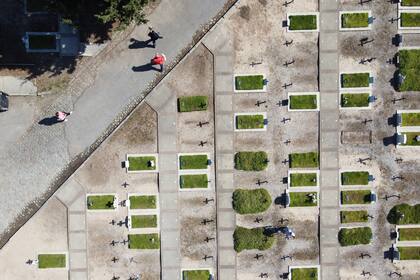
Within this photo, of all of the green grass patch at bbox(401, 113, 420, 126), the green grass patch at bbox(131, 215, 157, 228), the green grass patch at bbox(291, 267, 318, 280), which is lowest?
the green grass patch at bbox(291, 267, 318, 280)

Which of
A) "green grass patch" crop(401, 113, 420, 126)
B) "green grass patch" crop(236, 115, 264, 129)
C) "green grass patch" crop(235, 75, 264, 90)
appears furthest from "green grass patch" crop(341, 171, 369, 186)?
"green grass patch" crop(235, 75, 264, 90)

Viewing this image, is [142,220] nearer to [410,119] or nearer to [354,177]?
[354,177]

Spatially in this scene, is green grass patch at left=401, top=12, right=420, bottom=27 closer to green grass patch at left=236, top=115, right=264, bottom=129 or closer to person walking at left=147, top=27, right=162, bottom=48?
green grass patch at left=236, top=115, right=264, bottom=129

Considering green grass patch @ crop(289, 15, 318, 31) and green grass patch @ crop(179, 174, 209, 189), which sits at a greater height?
green grass patch @ crop(289, 15, 318, 31)

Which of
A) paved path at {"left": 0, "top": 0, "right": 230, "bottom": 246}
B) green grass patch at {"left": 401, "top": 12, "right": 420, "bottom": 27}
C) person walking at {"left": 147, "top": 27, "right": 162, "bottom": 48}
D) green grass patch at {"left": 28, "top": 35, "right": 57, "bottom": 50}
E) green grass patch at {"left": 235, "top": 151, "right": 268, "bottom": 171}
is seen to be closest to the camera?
person walking at {"left": 147, "top": 27, "right": 162, "bottom": 48}

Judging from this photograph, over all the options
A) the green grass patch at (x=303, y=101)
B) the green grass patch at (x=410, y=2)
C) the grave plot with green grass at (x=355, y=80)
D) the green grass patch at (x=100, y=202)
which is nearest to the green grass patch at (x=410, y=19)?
the green grass patch at (x=410, y=2)

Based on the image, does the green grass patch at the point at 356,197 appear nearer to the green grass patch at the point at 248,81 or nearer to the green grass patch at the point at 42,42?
the green grass patch at the point at 248,81

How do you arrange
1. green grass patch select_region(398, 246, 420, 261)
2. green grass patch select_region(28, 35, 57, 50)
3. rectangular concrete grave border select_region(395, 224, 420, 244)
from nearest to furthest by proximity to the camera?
green grass patch select_region(28, 35, 57, 50) → rectangular concrete grave border select_region(395, 224, 420, 244) → green grass patch select_region(398, 246, 420, 261)

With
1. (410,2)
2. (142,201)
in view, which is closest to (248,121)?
(142,201)

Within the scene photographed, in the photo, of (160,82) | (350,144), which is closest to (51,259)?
(160,82)
